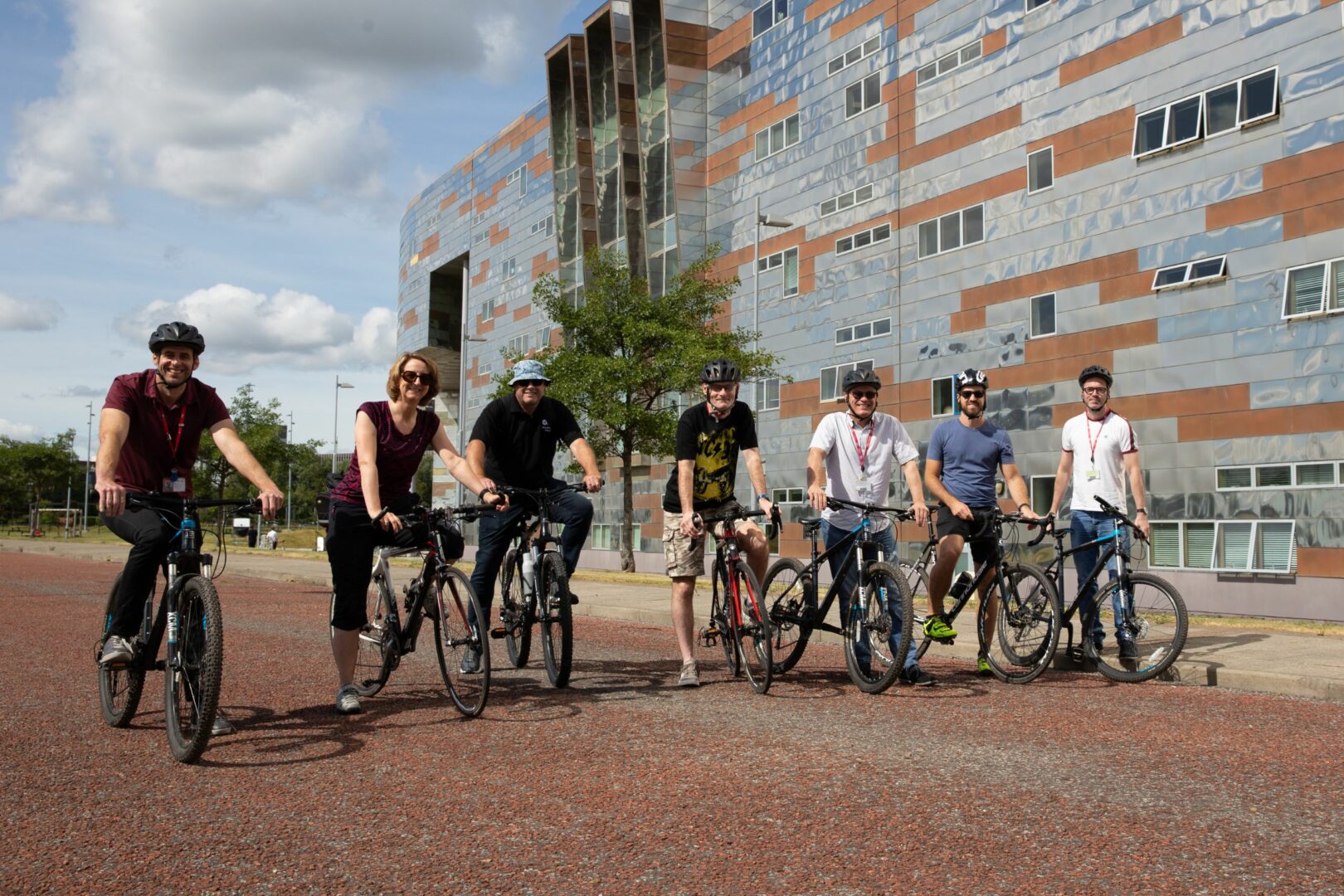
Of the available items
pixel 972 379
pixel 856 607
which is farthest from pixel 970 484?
pixel 856 607

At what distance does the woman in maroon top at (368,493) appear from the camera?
617 cm

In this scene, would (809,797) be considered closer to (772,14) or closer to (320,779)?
(320,779)

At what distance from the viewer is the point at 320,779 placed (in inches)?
181

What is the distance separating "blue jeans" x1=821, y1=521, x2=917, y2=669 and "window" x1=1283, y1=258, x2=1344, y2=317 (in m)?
14.7

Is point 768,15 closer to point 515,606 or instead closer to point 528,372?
point 528,372

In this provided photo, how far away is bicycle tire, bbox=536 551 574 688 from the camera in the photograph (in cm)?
686

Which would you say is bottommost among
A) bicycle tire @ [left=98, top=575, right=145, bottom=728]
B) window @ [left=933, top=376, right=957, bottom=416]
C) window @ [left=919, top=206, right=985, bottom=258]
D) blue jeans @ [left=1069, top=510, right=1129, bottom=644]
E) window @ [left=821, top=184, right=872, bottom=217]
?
bicycle tire @ [left=98, top=575, right=145, bottom=728]

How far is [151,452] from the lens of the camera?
18.2 feet

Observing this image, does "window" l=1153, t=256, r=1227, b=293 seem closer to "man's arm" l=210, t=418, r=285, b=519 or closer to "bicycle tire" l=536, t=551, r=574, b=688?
"bicycle tire" l=536, t=551, r=574, b=688

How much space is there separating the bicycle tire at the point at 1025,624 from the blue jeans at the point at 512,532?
2.83 m

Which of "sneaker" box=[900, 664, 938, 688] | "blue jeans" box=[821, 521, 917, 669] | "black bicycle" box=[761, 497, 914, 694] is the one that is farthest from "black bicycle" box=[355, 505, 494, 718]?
"sneaker" box=[900, 664, 938, 688]

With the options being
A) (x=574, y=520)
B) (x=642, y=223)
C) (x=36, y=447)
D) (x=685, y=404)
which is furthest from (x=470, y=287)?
(x=574, y=520)

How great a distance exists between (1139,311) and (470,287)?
48.1 meters

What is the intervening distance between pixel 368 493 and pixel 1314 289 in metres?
17.9
